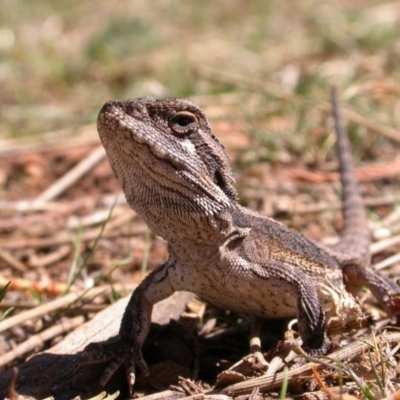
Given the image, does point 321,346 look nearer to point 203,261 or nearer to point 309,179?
point 203,261

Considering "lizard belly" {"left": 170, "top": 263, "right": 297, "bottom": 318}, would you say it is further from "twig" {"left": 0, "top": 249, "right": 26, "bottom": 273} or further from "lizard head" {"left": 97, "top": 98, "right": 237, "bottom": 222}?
"twig" {"left": 0, "top": 249, "right": 26, "bottom": 273}

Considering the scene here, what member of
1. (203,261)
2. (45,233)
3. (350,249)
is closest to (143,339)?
(203,261)

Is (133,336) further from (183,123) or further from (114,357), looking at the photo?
(183,123)

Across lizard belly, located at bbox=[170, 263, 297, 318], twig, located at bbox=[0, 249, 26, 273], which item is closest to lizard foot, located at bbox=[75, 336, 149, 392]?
lizard belly, located at bbox=[170, 263, 297, 318]

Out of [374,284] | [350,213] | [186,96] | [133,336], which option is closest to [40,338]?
[133,336]

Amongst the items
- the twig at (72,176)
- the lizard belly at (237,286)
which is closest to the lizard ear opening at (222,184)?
the lizard belly at (237,286)
